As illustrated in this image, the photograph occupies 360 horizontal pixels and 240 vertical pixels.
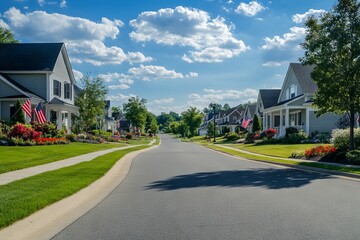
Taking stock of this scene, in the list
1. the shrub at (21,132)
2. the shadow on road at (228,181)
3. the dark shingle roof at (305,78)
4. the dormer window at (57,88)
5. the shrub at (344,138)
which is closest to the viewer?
the shadow on road at (228,181)

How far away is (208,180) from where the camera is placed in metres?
12.4

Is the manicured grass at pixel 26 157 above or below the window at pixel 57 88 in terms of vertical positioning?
below

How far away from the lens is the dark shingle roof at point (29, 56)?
112 feet

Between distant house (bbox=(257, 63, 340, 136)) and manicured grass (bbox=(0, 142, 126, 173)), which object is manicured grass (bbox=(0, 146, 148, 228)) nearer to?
manicured grass (bbox=(0, 142, 126, 173))

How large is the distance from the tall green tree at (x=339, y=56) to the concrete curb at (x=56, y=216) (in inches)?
479

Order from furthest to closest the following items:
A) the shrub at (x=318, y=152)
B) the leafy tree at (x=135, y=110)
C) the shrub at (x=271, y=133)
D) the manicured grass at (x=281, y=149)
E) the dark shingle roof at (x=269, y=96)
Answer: the leafy tree at (x=135, y=110) → the dark shingle roof at (x=269, y=96) → the shrub at (x=271, y=133) → the manicured grass at (x=281, y=149) → the shrub at (x=318, y=152)

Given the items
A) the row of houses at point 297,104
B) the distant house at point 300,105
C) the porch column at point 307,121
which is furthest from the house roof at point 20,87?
the porch column at point 307,121

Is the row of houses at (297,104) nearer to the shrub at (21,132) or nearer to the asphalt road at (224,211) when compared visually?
the shrub at (21,132)

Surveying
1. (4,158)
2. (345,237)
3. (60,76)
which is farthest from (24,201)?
(60,76)

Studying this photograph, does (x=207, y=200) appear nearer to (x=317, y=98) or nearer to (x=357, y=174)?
(x=357, y=174)

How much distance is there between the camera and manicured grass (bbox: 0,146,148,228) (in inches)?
277

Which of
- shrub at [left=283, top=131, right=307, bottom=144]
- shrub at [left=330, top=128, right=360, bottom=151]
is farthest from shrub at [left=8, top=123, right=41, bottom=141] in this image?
shrub at [left=283, top=131, right=307, bottom=144]

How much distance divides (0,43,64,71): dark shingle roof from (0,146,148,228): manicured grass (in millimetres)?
23391

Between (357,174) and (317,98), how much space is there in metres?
6.47
